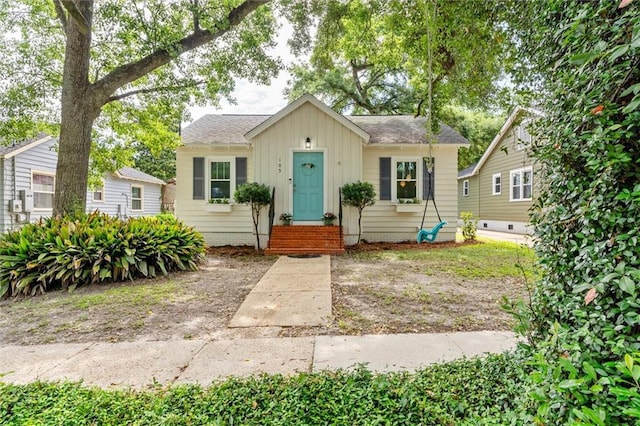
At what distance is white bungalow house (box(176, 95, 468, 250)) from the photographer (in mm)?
9484

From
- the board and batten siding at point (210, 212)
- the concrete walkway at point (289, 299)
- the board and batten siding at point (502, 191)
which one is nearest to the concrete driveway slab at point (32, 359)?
the concrete walkway at point (289, 299)

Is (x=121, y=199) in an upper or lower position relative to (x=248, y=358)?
upper

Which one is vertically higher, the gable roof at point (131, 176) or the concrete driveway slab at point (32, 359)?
the gable roof at point (131, 176)

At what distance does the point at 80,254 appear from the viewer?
5504mm

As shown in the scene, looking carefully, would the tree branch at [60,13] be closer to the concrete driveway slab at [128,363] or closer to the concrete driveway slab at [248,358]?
the concrete driveway slab at [128,363]

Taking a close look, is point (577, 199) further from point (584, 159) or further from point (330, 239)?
point (330, 239)

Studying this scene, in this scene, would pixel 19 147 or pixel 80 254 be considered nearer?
pixel 80 254

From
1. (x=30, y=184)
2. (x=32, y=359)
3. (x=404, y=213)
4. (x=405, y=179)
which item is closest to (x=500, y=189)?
(x=405, y=179)

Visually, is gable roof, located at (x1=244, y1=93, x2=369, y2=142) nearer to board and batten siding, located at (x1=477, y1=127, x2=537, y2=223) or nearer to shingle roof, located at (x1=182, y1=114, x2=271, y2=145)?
shingle roof, located at (x1=182, y1=114, x2=271, y2=145)

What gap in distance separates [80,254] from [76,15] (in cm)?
476

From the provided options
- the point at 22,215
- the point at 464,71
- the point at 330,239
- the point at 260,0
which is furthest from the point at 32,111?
the point at 464,71

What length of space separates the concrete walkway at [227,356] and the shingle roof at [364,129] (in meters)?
7.76

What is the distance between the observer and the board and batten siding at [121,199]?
15.8m

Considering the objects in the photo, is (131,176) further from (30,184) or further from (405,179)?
(405,179)
